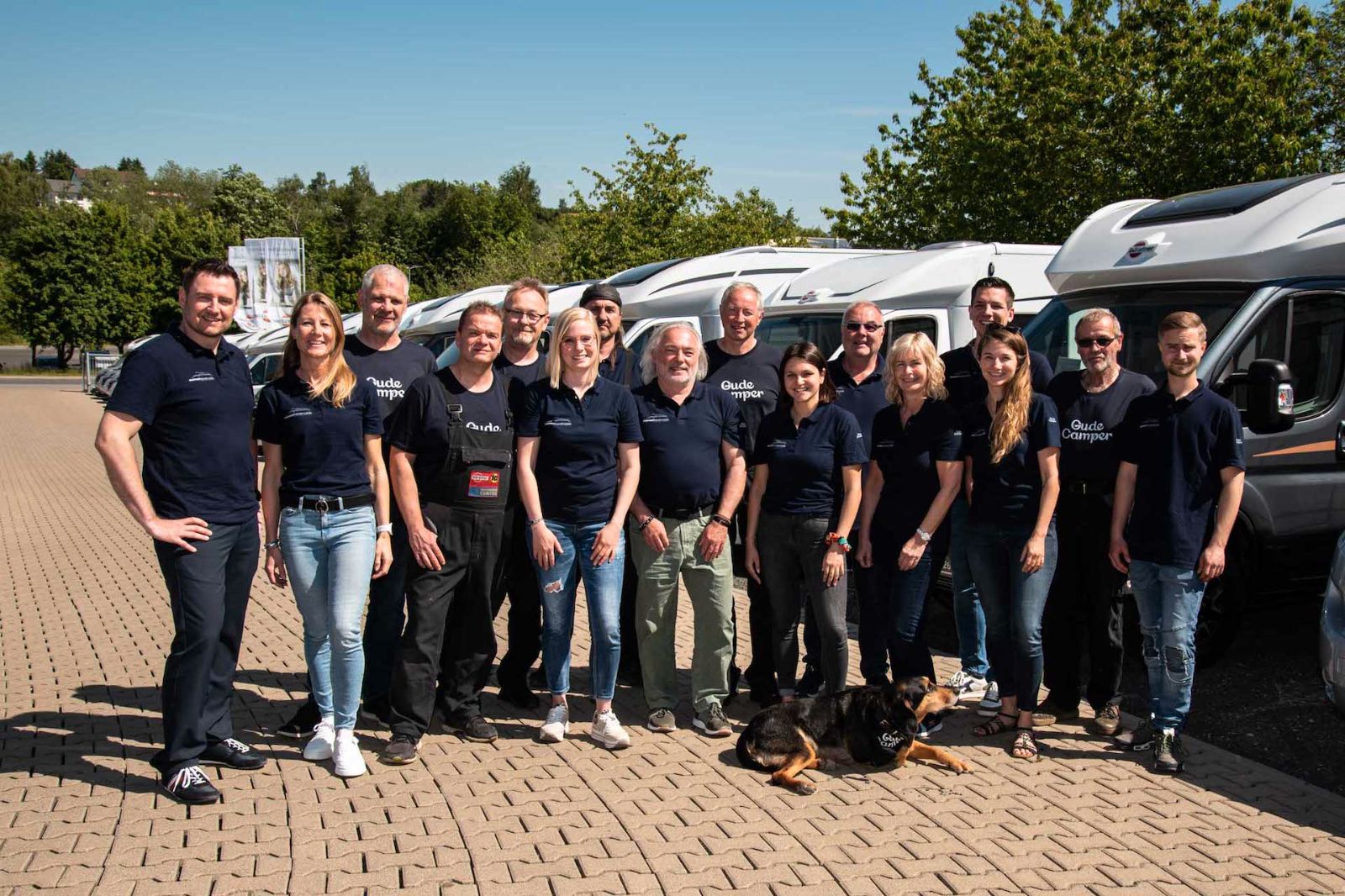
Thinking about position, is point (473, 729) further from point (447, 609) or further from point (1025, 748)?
point (1025, 748)

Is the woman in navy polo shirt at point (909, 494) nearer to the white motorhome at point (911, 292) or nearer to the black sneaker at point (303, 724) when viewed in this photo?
the black sneaker at point (303, 724)

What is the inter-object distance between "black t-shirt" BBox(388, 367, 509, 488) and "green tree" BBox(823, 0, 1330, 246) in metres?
16.9

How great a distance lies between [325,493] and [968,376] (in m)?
3.33

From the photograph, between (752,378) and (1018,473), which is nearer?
(1018,473)

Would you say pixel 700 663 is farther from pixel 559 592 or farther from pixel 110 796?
pixel 110 796

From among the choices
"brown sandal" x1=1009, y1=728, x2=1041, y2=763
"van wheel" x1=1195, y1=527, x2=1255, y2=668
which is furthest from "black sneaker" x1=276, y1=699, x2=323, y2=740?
"van wheel" x1=1195, y1=527, x2=1255, y2=668

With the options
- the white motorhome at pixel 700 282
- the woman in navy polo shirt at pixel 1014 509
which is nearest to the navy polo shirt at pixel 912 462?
the woman in navy polo shirt at pixel 1014 509

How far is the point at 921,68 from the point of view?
80.2ft

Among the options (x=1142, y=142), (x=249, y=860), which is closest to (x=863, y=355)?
(x=249, y=860)

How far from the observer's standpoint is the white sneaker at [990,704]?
575cm

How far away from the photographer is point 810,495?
5.30 metres

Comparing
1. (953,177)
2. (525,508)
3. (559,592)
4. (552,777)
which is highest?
(953,177)

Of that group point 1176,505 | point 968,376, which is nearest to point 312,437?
point 968,376

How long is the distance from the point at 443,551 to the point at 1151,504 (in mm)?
3116
